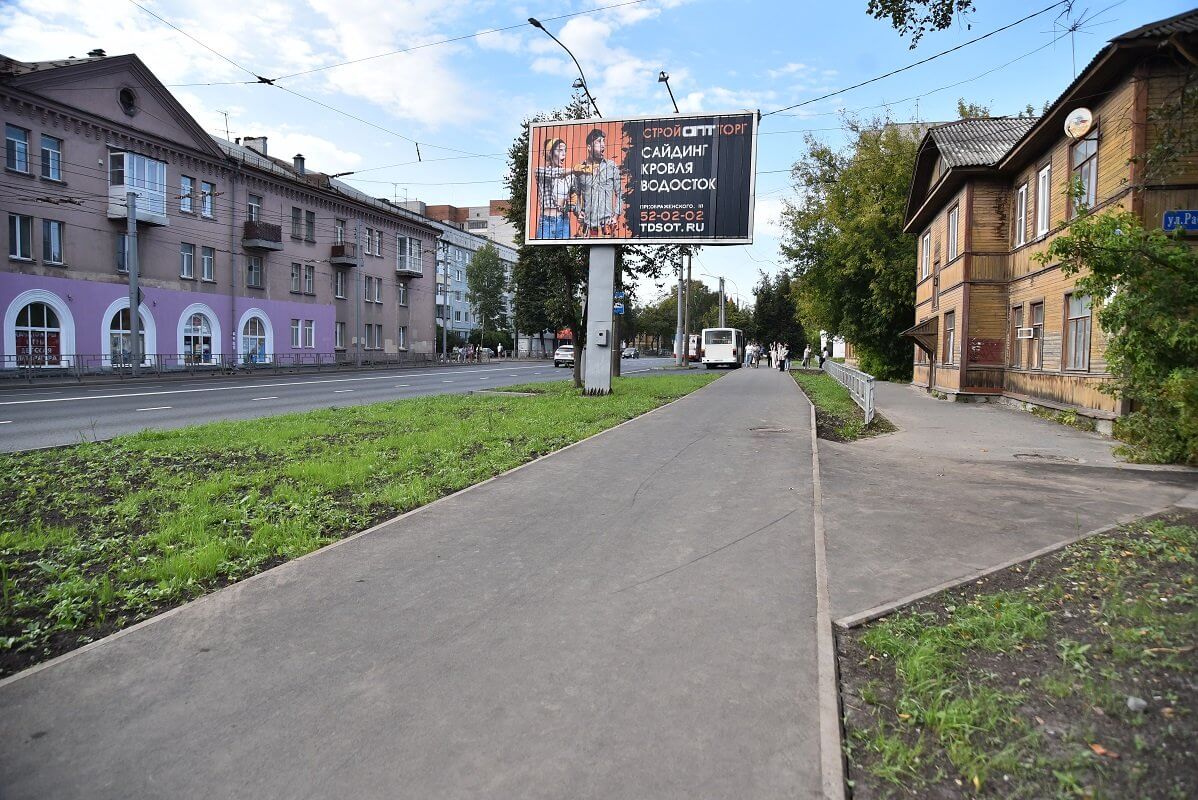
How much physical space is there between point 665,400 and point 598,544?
15.1m

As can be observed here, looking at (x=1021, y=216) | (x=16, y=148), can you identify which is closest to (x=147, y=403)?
(x=16, y=148)

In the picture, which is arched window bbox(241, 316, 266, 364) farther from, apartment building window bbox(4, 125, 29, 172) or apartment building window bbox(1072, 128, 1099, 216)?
apartment building window bbox(1072, 128, 1099, 216)

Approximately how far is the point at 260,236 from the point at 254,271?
1988 mm

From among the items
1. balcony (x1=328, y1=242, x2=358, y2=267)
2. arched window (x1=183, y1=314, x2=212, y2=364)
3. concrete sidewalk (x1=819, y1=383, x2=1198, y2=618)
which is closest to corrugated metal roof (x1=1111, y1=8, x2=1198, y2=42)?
concrete sidewalk (x1=819, y1=383, x2=1198, y2=618)

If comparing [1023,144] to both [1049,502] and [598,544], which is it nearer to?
[1049,502]

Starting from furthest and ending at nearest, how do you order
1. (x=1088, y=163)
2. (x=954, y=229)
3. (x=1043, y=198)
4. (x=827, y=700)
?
1. (x=954, y=229)
2. (x=1043, y=198)
3. (x=1088, y=163)
4. (x=827, y=700)

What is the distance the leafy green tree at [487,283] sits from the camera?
81.3 meters

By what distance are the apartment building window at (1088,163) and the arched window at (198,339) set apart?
113 feet

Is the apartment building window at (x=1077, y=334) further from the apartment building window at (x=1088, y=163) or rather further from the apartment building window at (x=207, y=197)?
the apartment building window at (x=207, y=197)

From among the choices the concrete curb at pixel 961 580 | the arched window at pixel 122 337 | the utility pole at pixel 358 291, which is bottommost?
the concrete curb at pixel 961 580

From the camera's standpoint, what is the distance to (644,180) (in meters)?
19.0

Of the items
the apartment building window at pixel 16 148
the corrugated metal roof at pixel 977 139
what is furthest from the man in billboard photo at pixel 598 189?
the apartment building window at pixel 16 148

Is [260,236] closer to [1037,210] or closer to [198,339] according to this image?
[198,339]

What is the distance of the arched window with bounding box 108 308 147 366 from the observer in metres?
30.6
